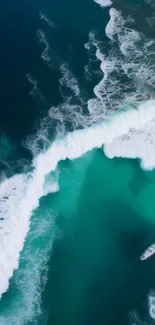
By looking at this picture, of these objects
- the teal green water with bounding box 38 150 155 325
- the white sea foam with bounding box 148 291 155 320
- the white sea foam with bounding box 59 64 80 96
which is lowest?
the white sea foam with bounding box 148 291 155 320

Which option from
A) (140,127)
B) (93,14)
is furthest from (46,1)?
(140,127)

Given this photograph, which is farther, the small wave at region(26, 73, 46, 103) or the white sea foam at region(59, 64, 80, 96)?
the white sea foam at region(59, 64, 80, 96)

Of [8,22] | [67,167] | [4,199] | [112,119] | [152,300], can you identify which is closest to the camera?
[152,300]

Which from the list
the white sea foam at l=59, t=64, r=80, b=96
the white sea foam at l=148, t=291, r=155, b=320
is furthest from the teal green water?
the white sea foam at l=59, t=64, r=80, b=96

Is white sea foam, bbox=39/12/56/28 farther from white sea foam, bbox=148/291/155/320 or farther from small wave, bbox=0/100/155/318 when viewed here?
white sea foam, bbox=148/291/155/320

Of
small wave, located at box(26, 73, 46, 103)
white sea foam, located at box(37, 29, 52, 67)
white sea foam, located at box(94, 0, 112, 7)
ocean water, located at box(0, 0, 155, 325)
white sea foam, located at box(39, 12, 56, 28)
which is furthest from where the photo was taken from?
white sea foam, located at box(94, 0, 112, 7)

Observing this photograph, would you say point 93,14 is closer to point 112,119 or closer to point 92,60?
point 92,60

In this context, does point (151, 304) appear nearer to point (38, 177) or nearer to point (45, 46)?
point (38, 177)

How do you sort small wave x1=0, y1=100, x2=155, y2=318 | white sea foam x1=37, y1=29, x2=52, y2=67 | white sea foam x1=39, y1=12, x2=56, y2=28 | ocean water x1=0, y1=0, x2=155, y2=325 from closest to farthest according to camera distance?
ocean water x1=0, y1=0, x2=155, y2=325
small wave x1=0, y1=100, x2=155, y2=318
white sea foam x1=37, y1=29, x2=52, y2=67
white sea foam x1=39, y1=12, x2=56, y2=28
